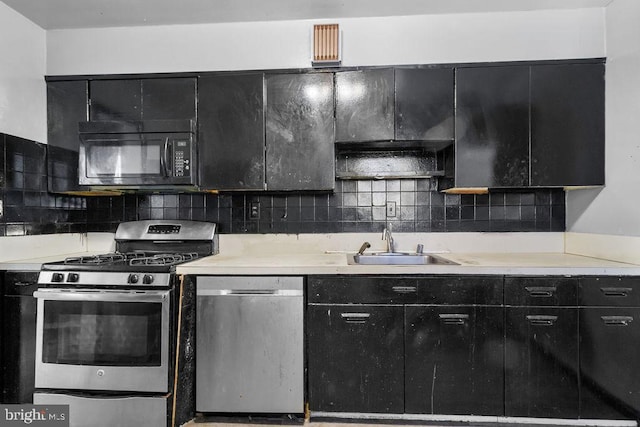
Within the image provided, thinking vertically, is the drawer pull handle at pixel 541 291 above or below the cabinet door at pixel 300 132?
below

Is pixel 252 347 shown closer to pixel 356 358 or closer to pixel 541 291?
pixel 356 358

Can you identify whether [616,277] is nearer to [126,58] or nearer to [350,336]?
[350,336]

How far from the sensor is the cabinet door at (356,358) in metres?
2.00

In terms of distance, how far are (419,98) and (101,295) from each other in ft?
7.48

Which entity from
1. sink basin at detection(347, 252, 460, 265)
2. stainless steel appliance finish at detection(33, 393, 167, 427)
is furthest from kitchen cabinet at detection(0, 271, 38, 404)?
sink basin at detection(347, 252, 460, 265)

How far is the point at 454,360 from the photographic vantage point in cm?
198

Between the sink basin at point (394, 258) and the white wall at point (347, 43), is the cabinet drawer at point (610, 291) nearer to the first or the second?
the sink basin at point (394, 258)

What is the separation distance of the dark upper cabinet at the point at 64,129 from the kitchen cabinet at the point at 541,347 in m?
2.97

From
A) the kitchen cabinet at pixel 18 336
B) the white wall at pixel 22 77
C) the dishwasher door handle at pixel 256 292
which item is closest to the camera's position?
the dishwasher door handle at pixel 256 292

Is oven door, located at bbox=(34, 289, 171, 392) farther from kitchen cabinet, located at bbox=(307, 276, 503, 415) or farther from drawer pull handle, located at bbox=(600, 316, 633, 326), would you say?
drawer pull handle, located at bbox=(600, 316, 633, 326)

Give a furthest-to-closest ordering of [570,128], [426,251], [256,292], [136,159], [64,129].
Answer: [426,251]
[64,129]
[136,159]
[570,128]
[256,292]

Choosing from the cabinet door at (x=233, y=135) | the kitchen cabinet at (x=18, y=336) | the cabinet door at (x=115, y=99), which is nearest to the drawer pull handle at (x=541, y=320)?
the cabinet door at (x=233, y=135)

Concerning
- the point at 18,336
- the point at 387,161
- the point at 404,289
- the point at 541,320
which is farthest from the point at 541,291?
the point at 18,336

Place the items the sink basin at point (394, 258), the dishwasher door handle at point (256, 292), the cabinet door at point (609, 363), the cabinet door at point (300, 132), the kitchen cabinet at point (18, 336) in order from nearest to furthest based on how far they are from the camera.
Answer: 1. the cabinet door at point (609, 363)
2. the dishwasher door handle at point (256, 292)
3. the kitchen cabinet at point (18, 336)
4. the cabinet door at point (300, 132)
5. the sink basin at point (394, 258)
